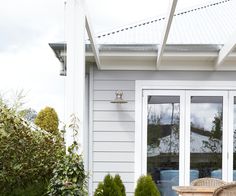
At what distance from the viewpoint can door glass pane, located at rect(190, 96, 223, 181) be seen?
746 cm

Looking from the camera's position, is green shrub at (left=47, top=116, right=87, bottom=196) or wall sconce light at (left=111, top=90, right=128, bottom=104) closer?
green shrub at (left=47, top=116, right=87, bottom=196)

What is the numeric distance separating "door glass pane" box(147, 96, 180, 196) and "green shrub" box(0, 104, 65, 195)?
1.82 metres

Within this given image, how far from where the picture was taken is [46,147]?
620cm

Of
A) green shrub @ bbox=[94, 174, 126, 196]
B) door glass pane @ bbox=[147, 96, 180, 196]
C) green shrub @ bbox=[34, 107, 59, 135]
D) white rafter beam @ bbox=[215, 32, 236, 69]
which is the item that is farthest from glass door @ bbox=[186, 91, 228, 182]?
green shrub @ bbox=[34, 107, 59, 135]

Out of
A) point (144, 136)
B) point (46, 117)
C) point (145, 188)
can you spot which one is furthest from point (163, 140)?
point (46, 117)

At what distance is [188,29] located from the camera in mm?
8203

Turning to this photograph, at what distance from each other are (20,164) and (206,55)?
10.8 feet

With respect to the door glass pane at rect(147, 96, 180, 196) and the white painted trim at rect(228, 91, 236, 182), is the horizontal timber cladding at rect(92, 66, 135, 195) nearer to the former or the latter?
the door glass pane at rect(147, 96, 180, 196)

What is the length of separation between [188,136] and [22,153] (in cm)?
296

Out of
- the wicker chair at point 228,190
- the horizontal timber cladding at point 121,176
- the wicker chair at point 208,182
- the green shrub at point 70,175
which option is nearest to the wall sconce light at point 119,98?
the horizontal timber cladding at point 121,176

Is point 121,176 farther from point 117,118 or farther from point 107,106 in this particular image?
point 107,106

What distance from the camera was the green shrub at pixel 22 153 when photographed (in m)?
5.52

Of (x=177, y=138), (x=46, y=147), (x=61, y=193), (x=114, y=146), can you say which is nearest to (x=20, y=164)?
(x=46, y=147)

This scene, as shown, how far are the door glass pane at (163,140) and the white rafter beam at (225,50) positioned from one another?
3.02ft
